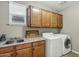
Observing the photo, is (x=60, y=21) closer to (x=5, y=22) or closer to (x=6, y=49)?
(x=5, y=22)

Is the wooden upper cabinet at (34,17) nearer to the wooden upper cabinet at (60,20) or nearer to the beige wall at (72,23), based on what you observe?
the wooden upper cabinet at (60,20)

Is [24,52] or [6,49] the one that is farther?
[24,52]

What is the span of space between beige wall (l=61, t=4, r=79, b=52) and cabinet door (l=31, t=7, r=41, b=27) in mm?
1665

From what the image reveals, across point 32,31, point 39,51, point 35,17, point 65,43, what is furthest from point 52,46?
point 35,17

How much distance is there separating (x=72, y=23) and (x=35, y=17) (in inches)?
74.4

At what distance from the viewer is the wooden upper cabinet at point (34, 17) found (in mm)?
2986

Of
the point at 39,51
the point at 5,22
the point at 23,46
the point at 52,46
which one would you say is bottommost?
the point at 39,51

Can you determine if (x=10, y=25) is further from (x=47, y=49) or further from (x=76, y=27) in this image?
(x=76, y=27)

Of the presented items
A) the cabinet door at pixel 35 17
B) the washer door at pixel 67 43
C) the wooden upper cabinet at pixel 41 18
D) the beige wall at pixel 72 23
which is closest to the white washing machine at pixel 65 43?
the washer door at pixel 67 43

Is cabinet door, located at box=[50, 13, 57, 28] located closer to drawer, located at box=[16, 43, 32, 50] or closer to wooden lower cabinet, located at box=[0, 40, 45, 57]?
wooden lower cabinet, located at box=[0, 40, 45, 57]

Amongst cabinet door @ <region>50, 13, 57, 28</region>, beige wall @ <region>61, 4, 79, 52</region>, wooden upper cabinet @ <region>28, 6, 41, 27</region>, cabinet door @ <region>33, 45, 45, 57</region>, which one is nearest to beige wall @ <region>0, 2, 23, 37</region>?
wooden upper cabinet @ <region>28, 6, 41, 27</region>

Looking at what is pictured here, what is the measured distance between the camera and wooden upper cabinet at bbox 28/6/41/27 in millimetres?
2986

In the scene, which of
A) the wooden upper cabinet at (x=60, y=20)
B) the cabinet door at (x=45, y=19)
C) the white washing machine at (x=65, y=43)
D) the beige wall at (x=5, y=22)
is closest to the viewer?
the beige wall at (x=5, y=22)

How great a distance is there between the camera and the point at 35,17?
310cm
